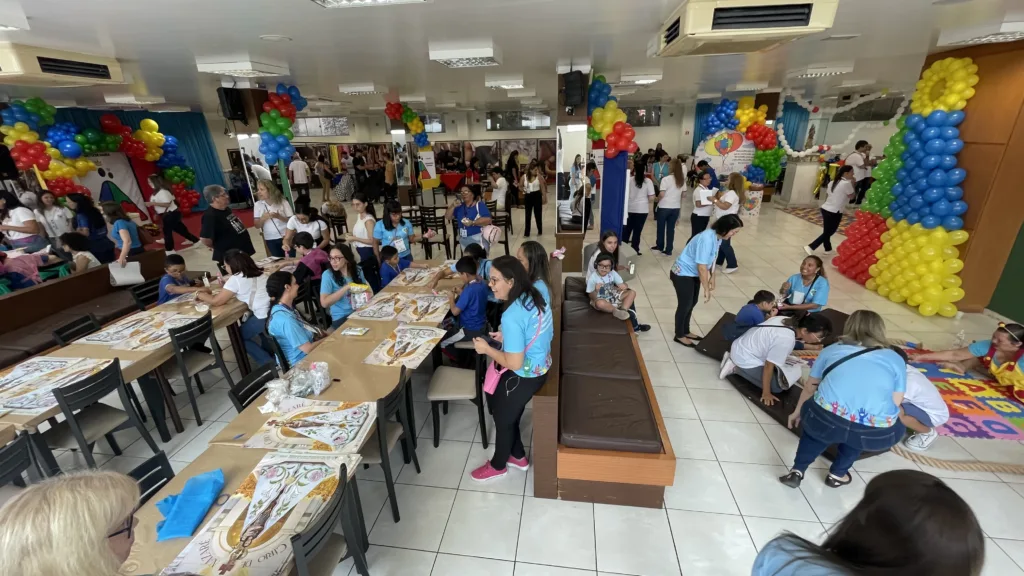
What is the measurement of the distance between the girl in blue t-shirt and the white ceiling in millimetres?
2123

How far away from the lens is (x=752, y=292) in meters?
5.99

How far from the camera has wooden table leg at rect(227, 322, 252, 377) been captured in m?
4.00

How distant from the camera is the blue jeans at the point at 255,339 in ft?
13.1

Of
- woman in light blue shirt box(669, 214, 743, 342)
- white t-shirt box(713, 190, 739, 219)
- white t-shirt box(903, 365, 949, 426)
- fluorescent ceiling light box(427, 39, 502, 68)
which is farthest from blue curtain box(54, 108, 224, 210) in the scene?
white t-shirt box(903, 365, 949, 426)

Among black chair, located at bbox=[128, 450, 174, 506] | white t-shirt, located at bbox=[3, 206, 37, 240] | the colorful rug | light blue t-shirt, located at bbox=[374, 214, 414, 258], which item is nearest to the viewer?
black chair, located at bbox=[128, 450, 174, 506]

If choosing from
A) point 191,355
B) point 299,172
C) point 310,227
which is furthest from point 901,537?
point 299,172

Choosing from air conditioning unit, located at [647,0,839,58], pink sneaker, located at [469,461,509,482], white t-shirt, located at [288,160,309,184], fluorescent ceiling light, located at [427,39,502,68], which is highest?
fluorescent ceiling light, located at [427,39,502,68]

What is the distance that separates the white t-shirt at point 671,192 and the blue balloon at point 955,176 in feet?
10.2

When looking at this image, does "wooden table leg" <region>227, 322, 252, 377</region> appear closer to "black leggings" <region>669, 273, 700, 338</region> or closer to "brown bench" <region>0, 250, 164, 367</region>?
"brown bench" <region>0, 250, 164, 367</region>

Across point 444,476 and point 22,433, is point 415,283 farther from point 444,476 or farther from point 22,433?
point 22,433

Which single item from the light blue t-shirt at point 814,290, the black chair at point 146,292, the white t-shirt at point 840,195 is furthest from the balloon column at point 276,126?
the white t-shirt at point 840,195

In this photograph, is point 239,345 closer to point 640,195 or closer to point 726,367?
point 726,367

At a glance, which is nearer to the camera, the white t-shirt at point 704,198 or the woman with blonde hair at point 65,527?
the woman with blonde hair at point 65,527

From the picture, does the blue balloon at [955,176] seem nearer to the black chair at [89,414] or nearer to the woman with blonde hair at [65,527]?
the woman with blonde hair at [65,527]
